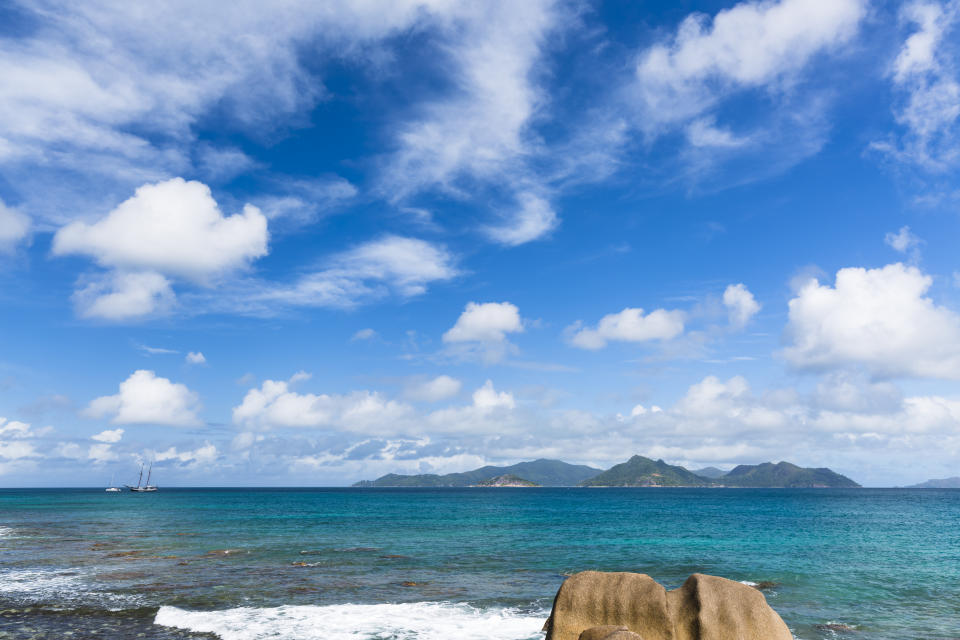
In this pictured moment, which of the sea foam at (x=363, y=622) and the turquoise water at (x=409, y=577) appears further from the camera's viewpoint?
the turquoise water at (x=409, y=577)

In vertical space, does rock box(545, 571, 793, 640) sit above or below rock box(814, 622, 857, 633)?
above

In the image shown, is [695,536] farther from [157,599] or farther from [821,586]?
[157,599]

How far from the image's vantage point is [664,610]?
14961mm

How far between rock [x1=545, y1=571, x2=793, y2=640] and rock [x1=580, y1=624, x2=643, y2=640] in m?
1.62

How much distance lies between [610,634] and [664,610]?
10.7ft

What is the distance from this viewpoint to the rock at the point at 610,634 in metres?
12.2

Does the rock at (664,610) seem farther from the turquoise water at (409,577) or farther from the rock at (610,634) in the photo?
the turquoise water at (409,577)

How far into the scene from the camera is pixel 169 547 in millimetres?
51000

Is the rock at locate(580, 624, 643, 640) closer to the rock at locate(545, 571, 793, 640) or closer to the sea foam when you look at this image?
the rock at locate(545, 571, 793, 640)

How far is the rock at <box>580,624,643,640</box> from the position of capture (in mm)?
12242

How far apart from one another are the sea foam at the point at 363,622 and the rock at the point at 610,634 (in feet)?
37.4

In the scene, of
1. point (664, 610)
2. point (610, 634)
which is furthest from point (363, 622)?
point (610, 634)

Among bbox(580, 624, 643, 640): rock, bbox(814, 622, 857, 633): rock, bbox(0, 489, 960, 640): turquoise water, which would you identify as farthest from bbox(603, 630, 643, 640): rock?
bbox(814, 622, 857, 633): rock

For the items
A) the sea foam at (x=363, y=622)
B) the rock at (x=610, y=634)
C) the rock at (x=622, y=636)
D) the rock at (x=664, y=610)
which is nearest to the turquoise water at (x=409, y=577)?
the sea foam at (x=363, y=622)
